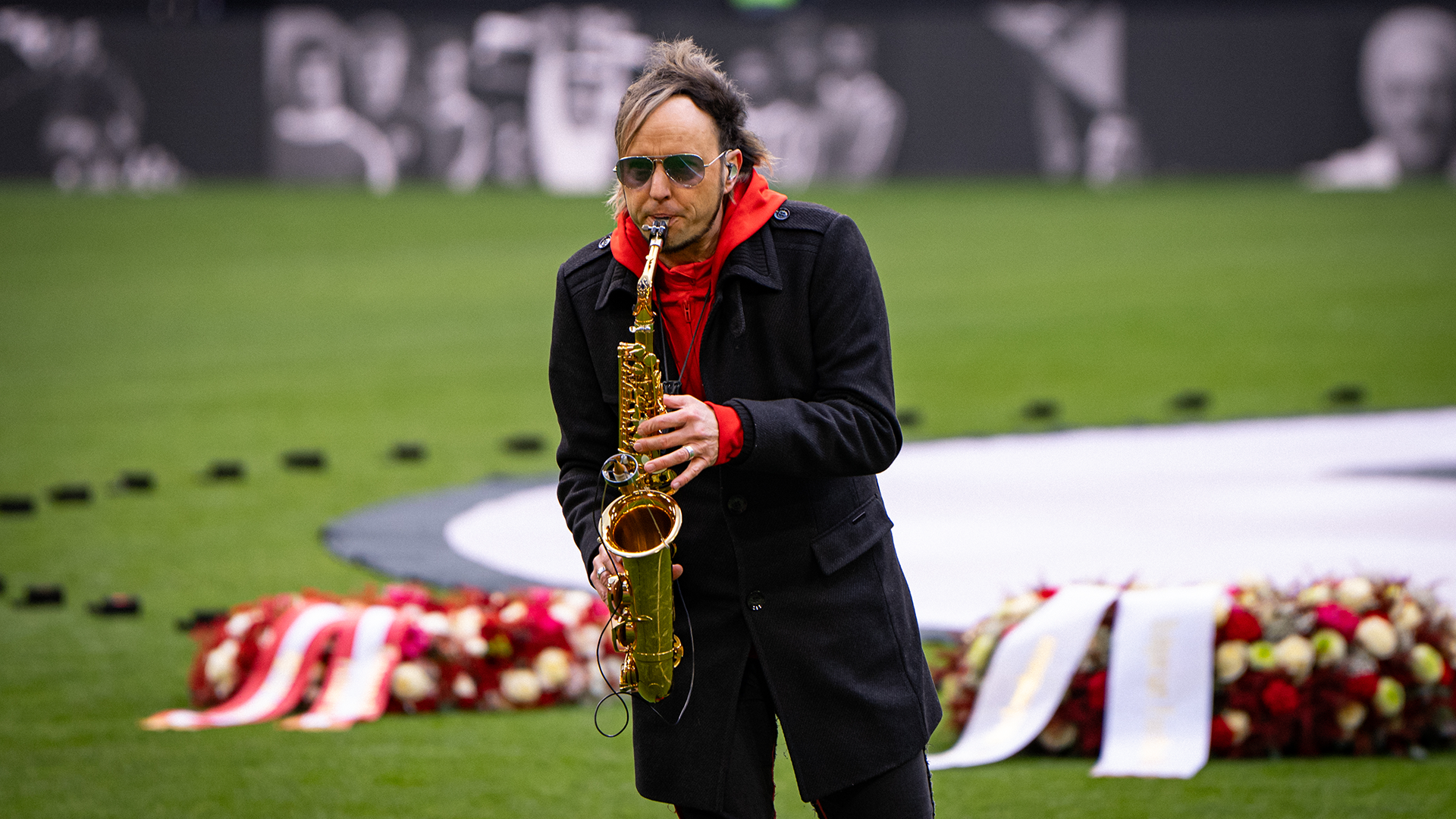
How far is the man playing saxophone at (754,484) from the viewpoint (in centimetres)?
309

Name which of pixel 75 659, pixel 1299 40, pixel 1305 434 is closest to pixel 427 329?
pixel 1305 434

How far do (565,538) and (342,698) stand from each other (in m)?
2.43

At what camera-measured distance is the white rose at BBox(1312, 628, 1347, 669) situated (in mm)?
4902

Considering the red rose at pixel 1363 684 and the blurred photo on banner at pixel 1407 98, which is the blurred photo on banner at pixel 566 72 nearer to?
the blurred photo on banner at pixel 1407 98

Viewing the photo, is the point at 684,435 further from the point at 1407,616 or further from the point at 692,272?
the point at 1407,616

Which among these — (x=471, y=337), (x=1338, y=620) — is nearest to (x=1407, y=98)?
(x=471, y=337)

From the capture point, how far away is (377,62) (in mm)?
29297

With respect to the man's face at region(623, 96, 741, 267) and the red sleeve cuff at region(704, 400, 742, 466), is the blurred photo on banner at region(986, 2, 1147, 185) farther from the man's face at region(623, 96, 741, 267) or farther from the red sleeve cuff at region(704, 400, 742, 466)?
the red sleeve cuff at region(704, 400, 742, 466)

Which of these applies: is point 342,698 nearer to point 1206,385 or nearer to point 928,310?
point 1206,385

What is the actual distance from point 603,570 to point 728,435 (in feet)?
1.39

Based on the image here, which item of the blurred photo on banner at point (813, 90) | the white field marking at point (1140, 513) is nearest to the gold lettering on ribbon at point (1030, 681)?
the white field marking at point (1140, 513)

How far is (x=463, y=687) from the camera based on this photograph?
18.5 ft

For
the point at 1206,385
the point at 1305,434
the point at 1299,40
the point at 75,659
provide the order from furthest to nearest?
the point at 1299,40
the point at 1206,385
the point at 1305,434
the point at 75,659

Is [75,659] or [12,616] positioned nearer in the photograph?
[75,659]
